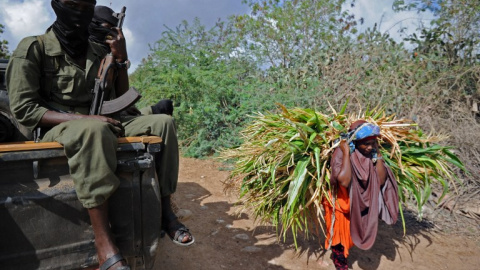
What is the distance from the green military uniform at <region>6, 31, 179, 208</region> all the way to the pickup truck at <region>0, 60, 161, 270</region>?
0.38 feet

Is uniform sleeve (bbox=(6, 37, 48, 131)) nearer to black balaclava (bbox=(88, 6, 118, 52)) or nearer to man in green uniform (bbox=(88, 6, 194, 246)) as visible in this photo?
man in green uniform (bbox=(88, 6, 194, 246))

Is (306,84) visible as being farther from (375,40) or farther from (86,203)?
(86,203)

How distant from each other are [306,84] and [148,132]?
601cm

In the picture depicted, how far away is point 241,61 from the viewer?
9078 millimetres

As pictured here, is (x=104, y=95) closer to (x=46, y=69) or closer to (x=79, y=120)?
(x=46, y=69)

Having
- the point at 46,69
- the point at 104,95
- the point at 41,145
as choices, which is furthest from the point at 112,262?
the point at 46,69

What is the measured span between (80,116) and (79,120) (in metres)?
0.26

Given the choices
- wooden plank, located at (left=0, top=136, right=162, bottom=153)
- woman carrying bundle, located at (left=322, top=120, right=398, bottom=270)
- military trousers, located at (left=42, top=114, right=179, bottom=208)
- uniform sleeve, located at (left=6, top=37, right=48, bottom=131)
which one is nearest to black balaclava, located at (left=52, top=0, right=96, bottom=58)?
uniform sleeve, located at (left=6, top=37, right=48, bottom=131)

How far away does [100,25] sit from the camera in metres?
2.85

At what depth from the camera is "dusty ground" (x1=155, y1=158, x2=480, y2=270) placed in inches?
139

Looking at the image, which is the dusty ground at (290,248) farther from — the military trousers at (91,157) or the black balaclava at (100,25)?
the black balaclava at (100,25)

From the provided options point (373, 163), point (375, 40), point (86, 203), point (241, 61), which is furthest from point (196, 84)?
point (86, 203)

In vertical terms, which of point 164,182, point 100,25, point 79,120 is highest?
point 100,25

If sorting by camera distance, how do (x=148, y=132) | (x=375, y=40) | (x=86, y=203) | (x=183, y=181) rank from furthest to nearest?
(x=375, y=40)
(x=183, y=181)
(x=148, y=132)
(x=86, y=203)
